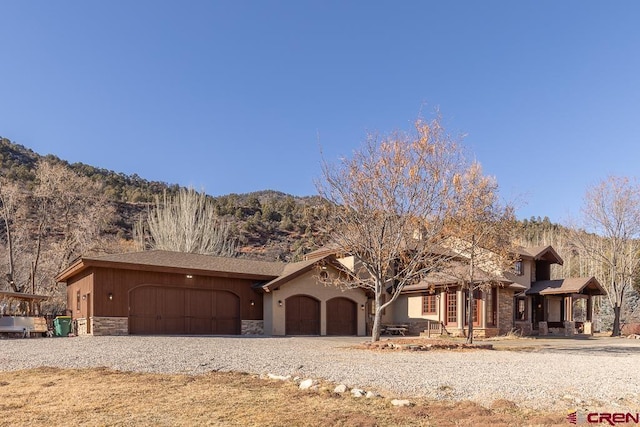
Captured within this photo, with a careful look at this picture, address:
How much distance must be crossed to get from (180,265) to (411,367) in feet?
47.1

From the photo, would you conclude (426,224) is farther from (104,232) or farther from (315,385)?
(104,232)

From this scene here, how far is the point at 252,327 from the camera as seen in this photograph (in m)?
25.3

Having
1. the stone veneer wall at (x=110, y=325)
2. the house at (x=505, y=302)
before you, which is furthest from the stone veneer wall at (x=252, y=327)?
the house at (x=505, y=302)

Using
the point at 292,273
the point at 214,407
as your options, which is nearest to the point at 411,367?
the point at 214,407

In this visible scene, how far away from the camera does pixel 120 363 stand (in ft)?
37.5

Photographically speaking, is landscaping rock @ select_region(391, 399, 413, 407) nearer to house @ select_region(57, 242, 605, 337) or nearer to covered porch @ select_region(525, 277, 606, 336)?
house @ select_region(57, 242, 605, 337)

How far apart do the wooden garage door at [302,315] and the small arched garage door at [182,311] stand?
A: 2.42 meters

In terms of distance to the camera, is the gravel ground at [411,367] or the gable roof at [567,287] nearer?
the gravel ground at [411,367]

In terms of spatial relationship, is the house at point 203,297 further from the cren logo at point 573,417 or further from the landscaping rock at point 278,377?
the cren logo at point 573,417

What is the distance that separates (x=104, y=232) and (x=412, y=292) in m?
30.4

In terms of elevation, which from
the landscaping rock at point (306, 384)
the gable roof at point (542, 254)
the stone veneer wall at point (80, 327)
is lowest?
the stone veneer wall at point (80, 327)

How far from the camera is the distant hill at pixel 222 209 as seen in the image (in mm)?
50375

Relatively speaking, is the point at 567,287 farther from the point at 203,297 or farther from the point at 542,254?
the point at 203,297

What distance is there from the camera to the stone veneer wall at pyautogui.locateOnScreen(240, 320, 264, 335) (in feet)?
82.2
